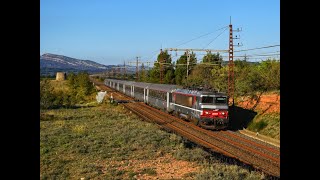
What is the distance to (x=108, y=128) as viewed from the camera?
2761 cm

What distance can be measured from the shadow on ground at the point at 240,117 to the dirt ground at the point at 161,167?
52.0 ft

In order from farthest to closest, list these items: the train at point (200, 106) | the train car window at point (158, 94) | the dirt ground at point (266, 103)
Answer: the train car window at point (158, 94) → the dirt ground at point (266, 103) → the train at point (200, 106)

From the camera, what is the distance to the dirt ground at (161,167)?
13617mm

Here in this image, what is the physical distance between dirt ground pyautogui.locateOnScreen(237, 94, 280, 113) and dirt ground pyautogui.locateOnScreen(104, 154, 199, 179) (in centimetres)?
1661

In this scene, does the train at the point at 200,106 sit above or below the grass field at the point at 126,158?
above

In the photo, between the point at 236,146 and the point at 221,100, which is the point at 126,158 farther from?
the point at 221,100

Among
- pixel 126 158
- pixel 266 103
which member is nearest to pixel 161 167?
pixel 126 158

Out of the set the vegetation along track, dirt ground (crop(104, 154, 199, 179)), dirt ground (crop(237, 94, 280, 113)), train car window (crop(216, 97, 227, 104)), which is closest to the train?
train car window (crop(216, 97, 227, 104))

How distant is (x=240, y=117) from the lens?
35.0m

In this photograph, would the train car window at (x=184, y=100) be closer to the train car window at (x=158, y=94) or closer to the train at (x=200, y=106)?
the train at (x=200, y=106)

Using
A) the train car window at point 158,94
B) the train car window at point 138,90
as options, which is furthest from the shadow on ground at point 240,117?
the train car window at point 138,90

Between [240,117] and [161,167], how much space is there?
69.1 ft
